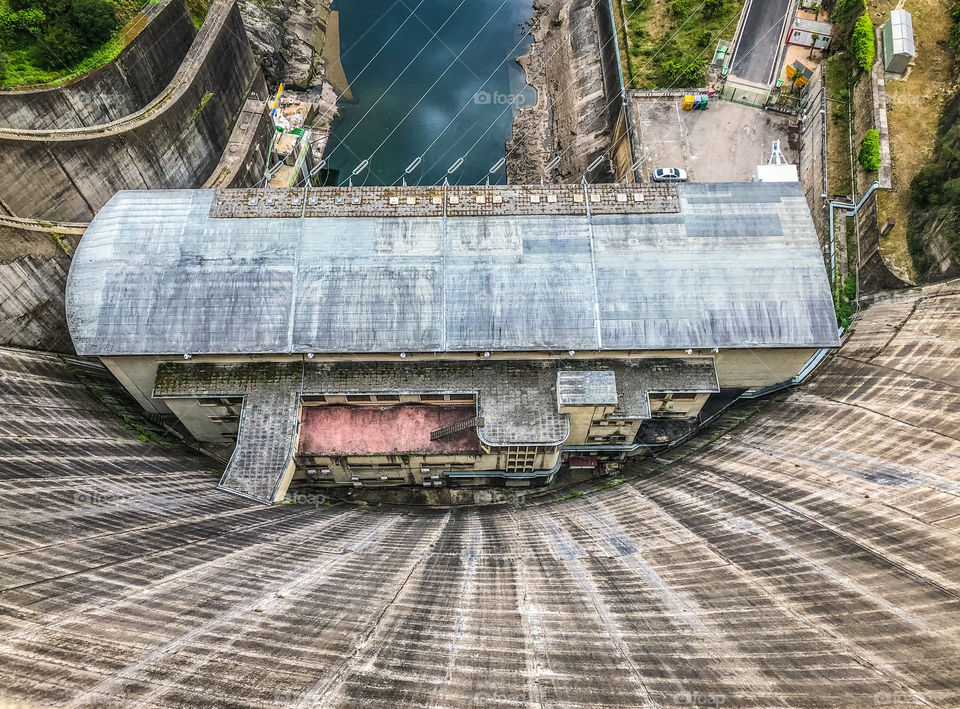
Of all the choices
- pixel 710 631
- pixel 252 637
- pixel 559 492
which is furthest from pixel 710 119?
pixel 252 637

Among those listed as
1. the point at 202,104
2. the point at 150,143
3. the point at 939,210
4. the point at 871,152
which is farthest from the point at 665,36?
the point at 150,143

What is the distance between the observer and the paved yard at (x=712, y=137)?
5106 cm

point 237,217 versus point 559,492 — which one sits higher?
point 237,217

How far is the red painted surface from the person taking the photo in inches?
1421

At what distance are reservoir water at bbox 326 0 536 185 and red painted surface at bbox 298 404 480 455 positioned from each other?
114ft

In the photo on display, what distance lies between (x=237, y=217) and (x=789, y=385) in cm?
3986

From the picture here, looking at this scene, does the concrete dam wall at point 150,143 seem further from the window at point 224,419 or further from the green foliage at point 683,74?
the green foliage at point 683,74

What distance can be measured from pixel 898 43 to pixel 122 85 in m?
65.9

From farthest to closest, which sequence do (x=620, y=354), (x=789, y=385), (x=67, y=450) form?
(x=789, y=385) → (x=620, y=354) → (x=67, y=450)

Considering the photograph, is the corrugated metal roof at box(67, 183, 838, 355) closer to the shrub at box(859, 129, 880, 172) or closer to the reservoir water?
the shrub at box(859, 129, 880, 172)

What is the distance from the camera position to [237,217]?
122ft

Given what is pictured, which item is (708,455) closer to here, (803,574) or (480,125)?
(803,574)

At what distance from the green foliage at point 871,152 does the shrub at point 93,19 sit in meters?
63.1

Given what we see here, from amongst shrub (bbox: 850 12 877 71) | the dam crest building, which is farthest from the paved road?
the dam crest building
